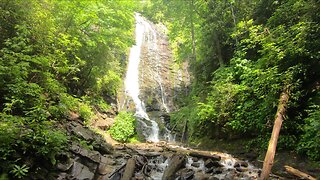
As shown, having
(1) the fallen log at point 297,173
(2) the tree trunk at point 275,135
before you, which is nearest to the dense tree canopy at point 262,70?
(2) the tree trunk at point 275,135

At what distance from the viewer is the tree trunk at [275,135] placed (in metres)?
5.66

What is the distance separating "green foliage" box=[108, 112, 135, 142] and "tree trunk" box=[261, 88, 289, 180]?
888 cm

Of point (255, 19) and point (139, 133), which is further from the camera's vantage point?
point (139, 133)

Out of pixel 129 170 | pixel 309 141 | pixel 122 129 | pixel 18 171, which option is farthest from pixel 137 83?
pixel 18 171

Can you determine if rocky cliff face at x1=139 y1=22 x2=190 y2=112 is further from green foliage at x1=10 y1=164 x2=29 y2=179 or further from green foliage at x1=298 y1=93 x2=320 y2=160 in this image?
green foliage at x1=10 y1=164 x2=29 y2=179

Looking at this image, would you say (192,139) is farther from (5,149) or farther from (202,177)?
(5,149)

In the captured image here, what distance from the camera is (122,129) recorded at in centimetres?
1367

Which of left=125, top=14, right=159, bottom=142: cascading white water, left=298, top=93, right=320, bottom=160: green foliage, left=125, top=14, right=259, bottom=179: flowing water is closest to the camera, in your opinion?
left=298, top=93, right=320, bottom=160: green foliage

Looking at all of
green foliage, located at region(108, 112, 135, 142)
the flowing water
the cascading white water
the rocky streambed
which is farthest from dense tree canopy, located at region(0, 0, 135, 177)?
the cascading white water

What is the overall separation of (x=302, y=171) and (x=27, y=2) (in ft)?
33.0

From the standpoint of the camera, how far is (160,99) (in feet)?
69.5

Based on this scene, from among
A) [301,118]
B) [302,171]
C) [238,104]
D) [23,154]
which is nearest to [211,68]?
[238,104]

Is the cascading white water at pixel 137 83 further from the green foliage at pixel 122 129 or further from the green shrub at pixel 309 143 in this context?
the green shrub at pixel 309 143

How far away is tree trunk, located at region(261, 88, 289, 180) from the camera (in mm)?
5656
